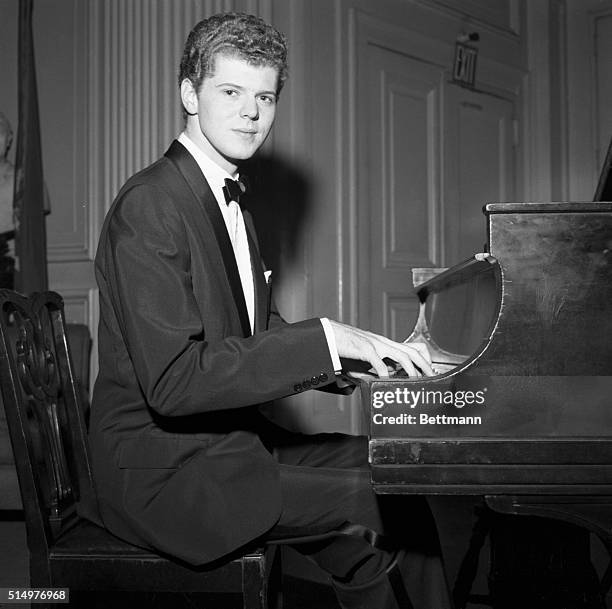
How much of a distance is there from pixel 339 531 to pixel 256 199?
7.43ft

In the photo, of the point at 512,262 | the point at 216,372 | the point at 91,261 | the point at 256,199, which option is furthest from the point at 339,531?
the point at 91,261

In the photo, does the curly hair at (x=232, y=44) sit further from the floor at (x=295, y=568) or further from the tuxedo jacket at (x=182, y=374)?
the floor at (x=295, y=568)

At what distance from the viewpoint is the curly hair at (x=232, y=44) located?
1672 mm

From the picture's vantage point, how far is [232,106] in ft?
5.57

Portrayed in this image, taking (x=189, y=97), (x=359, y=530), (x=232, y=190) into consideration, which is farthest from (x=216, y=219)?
(x=359, y=530)

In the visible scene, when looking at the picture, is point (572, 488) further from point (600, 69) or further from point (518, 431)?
point (600, 69)

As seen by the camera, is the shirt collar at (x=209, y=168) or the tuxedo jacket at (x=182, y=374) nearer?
the tuxedo jacket at (x=182, y=374)

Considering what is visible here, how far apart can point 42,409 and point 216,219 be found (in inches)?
22.1

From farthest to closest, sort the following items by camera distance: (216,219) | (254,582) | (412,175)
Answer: (412,175) → (216,219) → (254,582)

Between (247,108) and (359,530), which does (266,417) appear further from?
(247,108)

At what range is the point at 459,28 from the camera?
4.76 meters

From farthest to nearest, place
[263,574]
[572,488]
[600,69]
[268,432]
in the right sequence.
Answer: [600,69], [268,432], [263,574], [572,488]

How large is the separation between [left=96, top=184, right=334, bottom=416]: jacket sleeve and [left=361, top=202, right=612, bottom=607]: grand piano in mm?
145

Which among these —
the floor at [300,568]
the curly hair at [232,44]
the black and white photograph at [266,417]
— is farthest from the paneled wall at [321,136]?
the curly hair at [232,44]
